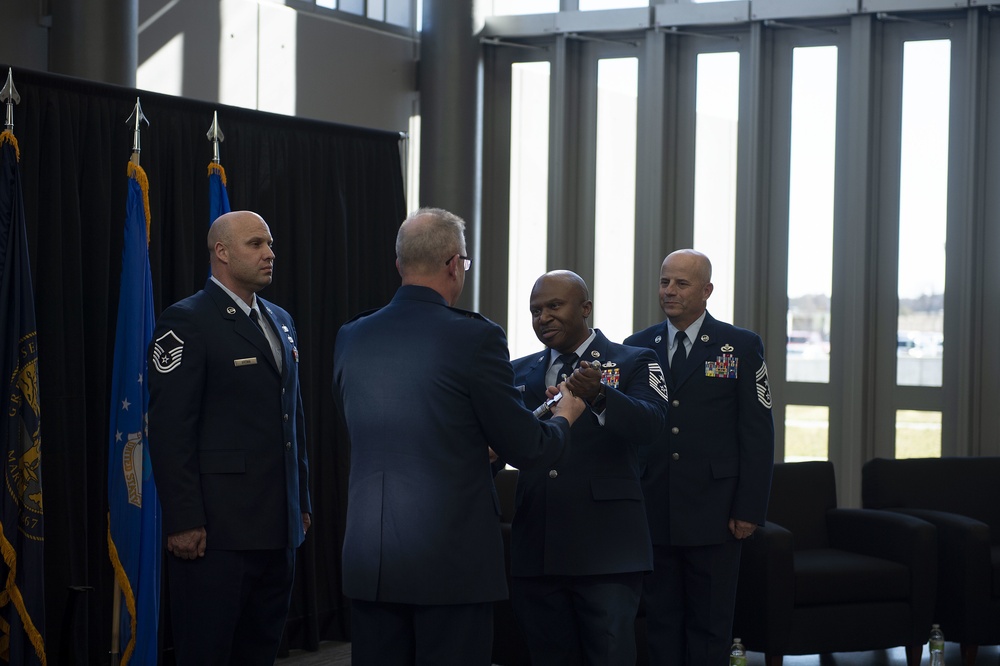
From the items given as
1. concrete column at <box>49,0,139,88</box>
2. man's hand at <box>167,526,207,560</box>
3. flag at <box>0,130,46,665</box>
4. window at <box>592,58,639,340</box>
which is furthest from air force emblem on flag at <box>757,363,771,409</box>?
concrete column at <box>49,0,139,88</box>

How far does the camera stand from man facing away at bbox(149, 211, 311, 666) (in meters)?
3.00

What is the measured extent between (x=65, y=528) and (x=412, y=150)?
3.35 meters

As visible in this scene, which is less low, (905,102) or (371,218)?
(905,102)

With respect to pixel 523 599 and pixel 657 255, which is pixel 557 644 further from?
pixel 657 255

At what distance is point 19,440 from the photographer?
3.62m

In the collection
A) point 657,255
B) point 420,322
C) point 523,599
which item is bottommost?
point 523,599

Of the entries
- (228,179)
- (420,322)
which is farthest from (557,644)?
(228,179)

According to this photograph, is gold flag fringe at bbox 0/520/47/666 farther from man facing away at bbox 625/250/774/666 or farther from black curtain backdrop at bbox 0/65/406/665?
man facing away at bbox 625/250/774/666

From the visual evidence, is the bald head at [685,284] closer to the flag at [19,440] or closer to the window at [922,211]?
the flag at [19,440]

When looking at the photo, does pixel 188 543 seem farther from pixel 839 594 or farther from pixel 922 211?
pixel 922 211

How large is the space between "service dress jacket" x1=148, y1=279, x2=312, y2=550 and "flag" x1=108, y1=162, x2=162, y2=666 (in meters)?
0.88

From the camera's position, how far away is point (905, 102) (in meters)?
5.92

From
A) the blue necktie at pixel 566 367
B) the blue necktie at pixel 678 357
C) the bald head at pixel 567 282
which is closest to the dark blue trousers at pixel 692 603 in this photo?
the blue necktie at pixel 678 357

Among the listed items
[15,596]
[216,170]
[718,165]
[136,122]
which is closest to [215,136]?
[216,170]
